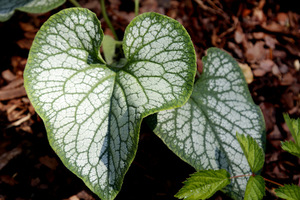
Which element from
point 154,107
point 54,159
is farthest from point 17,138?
point 154,107

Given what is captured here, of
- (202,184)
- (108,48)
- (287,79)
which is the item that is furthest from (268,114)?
(108,48)

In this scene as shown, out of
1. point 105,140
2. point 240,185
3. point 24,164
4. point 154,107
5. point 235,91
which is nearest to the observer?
point 154,107

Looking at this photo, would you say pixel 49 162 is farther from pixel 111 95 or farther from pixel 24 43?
pixel 24 43

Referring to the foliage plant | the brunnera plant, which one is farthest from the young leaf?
the brunnera plant

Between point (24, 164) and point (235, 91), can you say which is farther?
point (24, 164)

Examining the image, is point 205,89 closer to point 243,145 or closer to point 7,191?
point 243,145

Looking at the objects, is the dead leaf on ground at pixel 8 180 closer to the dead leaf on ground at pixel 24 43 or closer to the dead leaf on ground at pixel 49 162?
the dead leaf on ground at pixel 49 162

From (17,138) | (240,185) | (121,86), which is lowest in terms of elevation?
(17,138)

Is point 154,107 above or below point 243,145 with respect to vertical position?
above

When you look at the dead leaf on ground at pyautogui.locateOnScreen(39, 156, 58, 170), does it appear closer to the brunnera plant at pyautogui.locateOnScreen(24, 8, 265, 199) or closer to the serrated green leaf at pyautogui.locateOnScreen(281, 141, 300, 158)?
the brunnera plant at pyautogui.locateOnScreen(24, 8, 265, 199)
